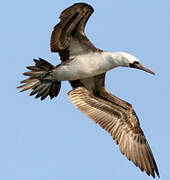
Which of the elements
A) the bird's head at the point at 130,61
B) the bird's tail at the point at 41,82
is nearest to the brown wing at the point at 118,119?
the bird's tail at the point at 41,82

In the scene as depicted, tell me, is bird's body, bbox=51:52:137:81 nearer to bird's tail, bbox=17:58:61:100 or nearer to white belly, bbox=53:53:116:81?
white belly, bbox=53:53:116:81

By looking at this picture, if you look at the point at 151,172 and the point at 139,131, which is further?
the point at 139,131

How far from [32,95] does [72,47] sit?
1569mm

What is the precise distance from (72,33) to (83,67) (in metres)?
0.84

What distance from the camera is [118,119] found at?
12188mm

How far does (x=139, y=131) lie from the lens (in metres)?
12.1

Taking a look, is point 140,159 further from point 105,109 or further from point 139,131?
point 105,109

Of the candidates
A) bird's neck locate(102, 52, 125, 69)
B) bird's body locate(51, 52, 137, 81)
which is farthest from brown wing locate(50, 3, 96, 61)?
bird's neck locate(102, 52, 125, 69)

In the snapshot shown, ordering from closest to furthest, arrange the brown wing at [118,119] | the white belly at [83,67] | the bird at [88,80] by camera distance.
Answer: the bird at [88,80] → the white belly at [83,67] → the brown wing at [118,119]

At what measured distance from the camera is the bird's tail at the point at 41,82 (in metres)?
11.4

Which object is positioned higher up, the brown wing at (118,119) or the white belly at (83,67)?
the white belly at (83,67)

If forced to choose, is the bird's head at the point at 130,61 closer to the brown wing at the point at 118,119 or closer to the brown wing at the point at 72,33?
the brown wing at the point at 72,33

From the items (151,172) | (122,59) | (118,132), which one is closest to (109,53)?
(122,59)

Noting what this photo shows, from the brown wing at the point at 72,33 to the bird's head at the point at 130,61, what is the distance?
0.71 meters
